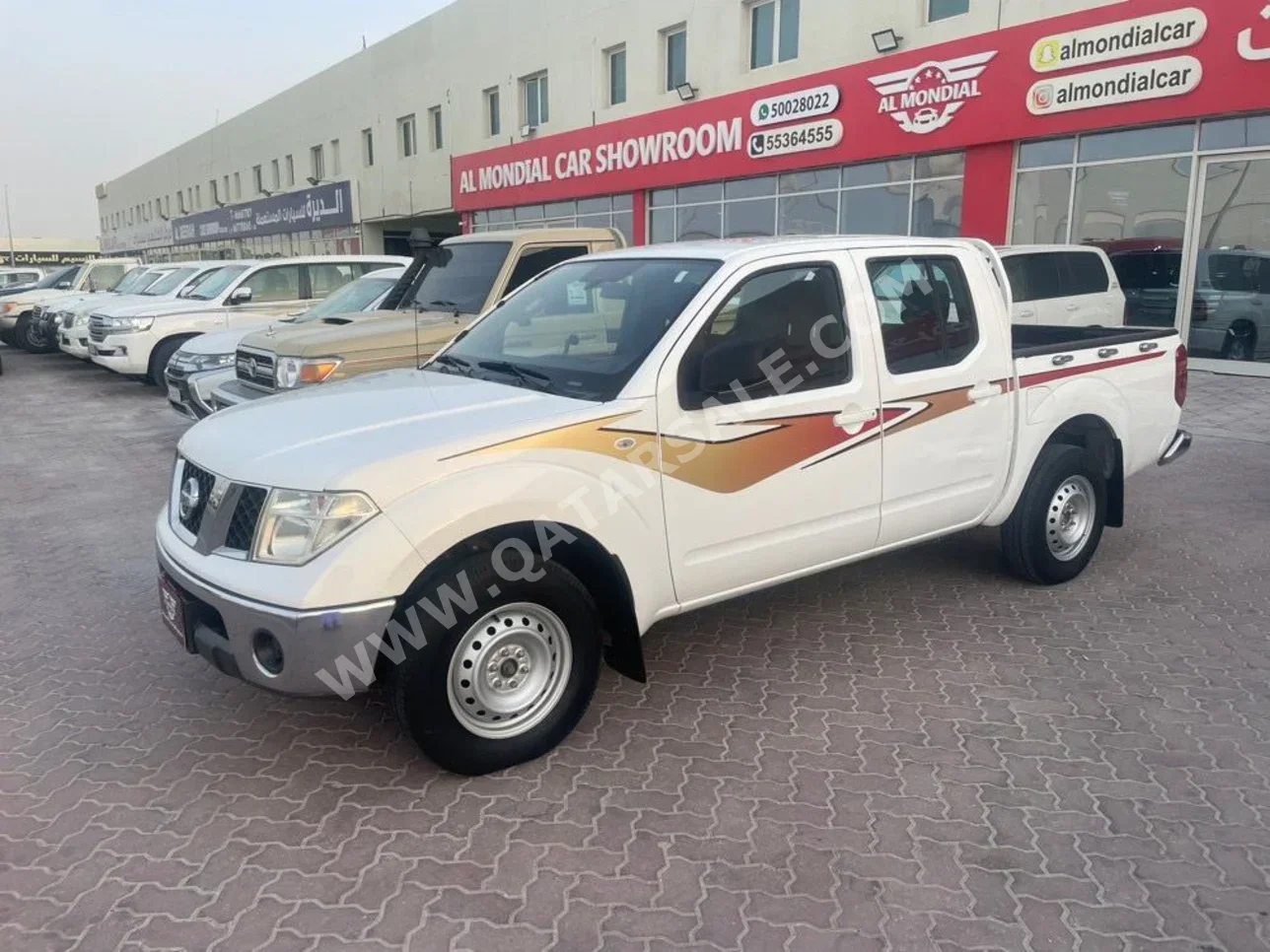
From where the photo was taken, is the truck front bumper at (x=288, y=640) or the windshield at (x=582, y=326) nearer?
the truck front bumper at (x=288, y=640)

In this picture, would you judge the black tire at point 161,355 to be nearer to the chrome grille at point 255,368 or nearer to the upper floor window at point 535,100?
the chrome grille at point 255,368

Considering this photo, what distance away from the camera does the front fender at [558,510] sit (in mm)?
3119

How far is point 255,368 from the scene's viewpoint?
7.57 metres

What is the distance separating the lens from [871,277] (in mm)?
4281

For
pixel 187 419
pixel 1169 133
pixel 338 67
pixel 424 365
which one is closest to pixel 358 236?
pixel 338 67

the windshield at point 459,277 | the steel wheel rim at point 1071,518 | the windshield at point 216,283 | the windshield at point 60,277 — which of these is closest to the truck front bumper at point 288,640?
the steel wheel rim at point 1071,518

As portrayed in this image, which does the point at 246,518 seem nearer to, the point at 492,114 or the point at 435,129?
the point at 492,114

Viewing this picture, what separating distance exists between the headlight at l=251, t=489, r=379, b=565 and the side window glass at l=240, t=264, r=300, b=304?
10.3m

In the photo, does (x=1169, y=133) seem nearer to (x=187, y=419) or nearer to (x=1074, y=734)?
(x=1074, y=734)

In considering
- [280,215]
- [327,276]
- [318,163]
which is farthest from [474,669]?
[280,215]

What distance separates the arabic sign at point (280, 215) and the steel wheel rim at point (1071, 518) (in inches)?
1262

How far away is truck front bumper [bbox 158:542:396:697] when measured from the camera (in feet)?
9.82

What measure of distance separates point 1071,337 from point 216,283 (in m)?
11.5

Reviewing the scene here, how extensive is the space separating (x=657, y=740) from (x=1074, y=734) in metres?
1.58
